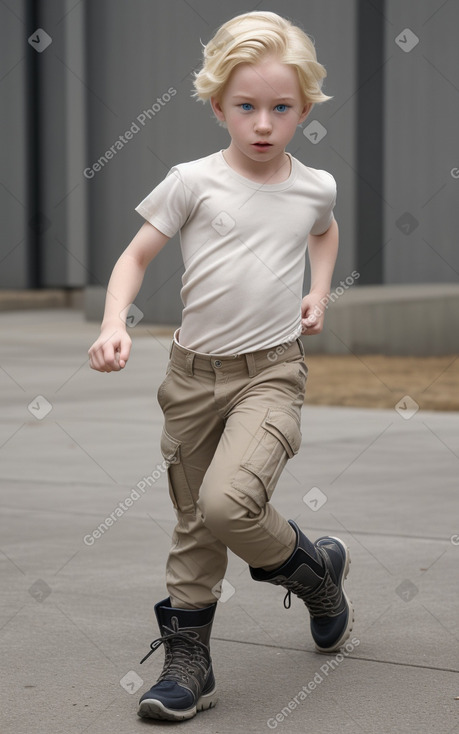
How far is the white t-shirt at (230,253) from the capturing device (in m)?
3.28

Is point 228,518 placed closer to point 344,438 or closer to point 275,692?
point 275,692

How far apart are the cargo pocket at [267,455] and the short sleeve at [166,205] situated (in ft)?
1.76

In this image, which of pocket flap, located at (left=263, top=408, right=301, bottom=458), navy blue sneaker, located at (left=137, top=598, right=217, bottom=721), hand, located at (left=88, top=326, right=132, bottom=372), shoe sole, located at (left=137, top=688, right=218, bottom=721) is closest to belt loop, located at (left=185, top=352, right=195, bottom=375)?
pocket flap, located at (left=263, top=408, right=301, bottom=458)

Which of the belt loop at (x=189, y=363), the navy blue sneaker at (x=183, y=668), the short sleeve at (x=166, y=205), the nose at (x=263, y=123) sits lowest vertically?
the navy blue sneaker at (x=183, y=668)

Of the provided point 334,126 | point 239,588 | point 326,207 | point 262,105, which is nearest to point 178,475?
point 326,207

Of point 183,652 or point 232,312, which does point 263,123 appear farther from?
point 183,652

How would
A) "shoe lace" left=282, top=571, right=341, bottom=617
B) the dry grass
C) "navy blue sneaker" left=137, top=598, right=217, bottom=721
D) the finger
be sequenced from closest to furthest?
the finger, "navy blue sneaker" left=137, top=598, right=217, bottom=721, "shoe lace" left=282, top=571, right=341, bottom=617, the dry grass

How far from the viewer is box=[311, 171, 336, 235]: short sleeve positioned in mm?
3477

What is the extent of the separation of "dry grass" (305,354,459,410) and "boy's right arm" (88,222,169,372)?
20.8 ft

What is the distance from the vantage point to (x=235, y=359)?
3285 millimetres

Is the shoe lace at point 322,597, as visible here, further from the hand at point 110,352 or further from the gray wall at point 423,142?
the gray wall at point 423,142

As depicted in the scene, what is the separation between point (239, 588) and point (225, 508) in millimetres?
1495

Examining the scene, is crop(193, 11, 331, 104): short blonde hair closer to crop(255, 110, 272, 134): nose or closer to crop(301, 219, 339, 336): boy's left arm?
crop(255, 110, 272, 134): nose

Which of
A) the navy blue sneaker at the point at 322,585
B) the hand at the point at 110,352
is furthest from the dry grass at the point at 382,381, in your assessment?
the hand at the point at 110,352
